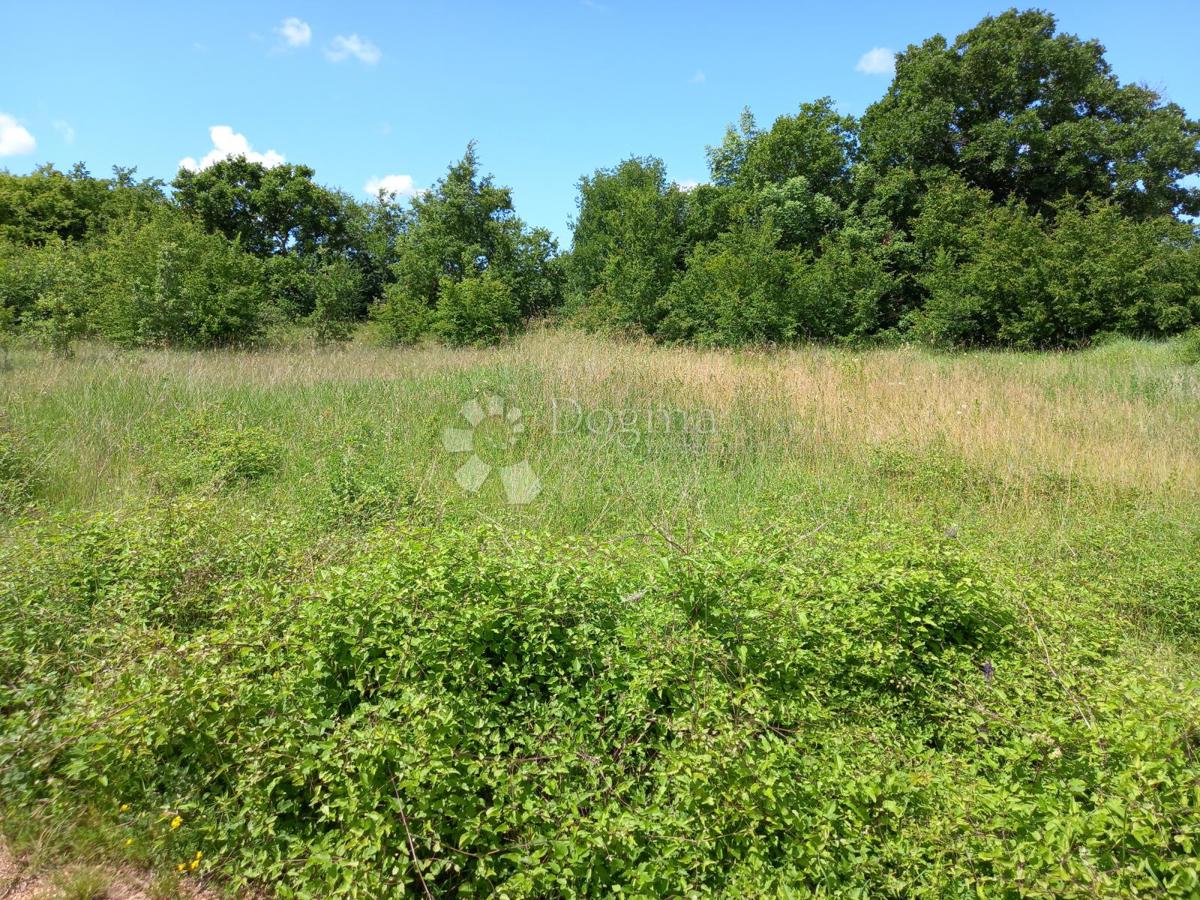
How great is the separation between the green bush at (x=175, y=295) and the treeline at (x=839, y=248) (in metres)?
0.05

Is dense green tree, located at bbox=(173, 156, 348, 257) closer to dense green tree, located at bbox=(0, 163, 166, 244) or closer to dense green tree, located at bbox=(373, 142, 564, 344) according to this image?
dense green tree, located at bbox=(0, 163, 166, 244)

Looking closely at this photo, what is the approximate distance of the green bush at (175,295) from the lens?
14.2m

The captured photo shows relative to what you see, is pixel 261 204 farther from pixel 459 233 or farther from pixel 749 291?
pixel 749 291

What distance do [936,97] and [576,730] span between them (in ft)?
83.4

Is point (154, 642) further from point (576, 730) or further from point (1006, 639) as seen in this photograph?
point (1006, 639)

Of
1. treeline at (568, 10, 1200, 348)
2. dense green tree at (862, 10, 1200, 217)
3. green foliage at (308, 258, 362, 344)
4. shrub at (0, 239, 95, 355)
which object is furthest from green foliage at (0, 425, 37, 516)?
dense green tree at (862, 10, 1200, 217)

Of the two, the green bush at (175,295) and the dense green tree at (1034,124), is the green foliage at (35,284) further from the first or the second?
the dense green tree at (1034,124)

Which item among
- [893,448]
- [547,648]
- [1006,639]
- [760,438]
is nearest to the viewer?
[547,648]

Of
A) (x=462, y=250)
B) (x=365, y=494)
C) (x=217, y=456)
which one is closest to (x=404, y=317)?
(x=462, y=250)

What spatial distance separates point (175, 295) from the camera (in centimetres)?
→ 1432

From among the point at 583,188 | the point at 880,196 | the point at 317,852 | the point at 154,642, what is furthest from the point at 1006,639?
the point at 583,188

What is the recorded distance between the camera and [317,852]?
2307 mm

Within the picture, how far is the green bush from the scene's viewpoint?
560 inches

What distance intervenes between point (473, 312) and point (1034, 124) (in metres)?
18.8
